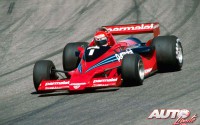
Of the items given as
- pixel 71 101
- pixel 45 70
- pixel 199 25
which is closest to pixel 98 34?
pixel 45 70

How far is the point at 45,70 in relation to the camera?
1437cm

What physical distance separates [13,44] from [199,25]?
584cm

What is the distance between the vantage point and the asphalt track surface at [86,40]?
37.9 feet

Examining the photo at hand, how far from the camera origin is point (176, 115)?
1059cm

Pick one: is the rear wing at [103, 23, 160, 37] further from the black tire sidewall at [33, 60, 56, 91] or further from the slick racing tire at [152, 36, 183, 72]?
the black tire sidewall at [33, 60, 56, 91]

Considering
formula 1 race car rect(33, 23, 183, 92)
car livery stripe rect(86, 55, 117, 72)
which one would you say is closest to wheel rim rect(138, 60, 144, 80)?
formula 1 race car rect(33, 23, 183, 92)

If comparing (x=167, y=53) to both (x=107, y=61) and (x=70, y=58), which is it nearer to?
(x=107, y=61)

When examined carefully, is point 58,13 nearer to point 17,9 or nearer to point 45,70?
point 17,9

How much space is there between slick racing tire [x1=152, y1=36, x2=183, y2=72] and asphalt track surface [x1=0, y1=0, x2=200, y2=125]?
21 cm

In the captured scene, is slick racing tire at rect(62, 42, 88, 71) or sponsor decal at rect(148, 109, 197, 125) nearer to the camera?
sponsor decal at rect(148, 109, 197, 125)

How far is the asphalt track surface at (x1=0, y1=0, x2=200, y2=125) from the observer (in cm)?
1155

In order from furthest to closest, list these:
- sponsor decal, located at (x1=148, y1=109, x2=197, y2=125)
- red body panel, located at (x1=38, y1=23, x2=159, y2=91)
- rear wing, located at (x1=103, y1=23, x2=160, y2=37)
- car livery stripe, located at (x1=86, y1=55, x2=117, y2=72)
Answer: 1. rear wing, located at (x1=103, y1=23, x2=160, y2=37)
2. car livery stripe, located at (x1=86, y1=55, x2=117, y2=72)
3. red body panel, located at (x1=38, y1=23, x2=159, y2=91)
4. sponsor decal, located at (x1=148, y1=109, x2=197, y2=125)

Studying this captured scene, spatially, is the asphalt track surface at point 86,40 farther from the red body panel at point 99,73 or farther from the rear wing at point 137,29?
the rear wing at point 137,29

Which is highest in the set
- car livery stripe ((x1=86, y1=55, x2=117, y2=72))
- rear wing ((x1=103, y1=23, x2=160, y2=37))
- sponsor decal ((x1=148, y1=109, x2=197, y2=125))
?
rear wing ((x1=103, y1=23, x2=160, y2=37))
